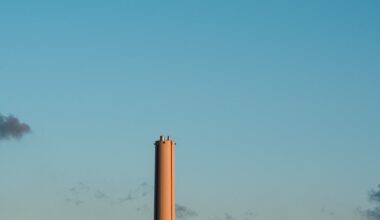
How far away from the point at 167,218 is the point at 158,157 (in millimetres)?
8949

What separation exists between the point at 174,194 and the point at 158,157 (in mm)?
6092

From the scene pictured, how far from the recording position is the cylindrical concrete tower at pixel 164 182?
15200cm

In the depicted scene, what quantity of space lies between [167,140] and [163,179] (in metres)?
5.77

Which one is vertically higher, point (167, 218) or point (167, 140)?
point (167, 140)

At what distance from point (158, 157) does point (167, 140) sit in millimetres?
2831

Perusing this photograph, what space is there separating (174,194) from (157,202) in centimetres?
291

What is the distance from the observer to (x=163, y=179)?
15212 cm

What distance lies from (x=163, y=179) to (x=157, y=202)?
3600 millimetres

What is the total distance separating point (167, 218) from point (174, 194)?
13.7 ft

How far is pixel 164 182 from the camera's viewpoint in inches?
5994

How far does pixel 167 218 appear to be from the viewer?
15162 cm

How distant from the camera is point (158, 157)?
15275cm

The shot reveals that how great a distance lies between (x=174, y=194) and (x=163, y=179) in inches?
133

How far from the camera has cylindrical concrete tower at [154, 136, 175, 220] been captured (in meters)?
152
